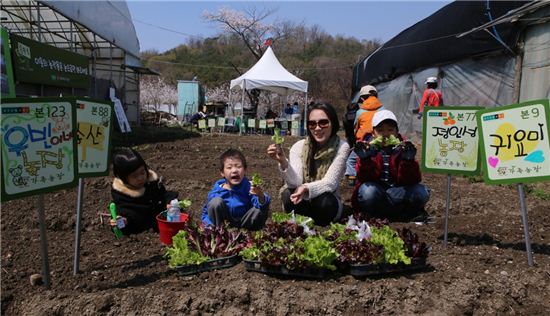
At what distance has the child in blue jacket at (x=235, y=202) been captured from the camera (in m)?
3.25

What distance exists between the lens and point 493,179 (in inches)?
117

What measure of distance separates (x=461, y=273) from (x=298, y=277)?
3.49ft

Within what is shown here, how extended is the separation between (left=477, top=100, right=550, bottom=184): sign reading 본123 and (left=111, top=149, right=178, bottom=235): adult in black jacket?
279cm

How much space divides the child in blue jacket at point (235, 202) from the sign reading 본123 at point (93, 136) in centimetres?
86

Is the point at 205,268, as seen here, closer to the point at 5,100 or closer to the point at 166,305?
the point at 166,305

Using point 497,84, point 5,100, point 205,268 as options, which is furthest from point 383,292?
point 497,84

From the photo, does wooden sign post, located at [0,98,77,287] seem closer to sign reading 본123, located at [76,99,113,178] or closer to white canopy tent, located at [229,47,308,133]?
sign reading 본123, located at [76,99,113,178]

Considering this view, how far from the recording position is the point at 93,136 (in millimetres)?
2918

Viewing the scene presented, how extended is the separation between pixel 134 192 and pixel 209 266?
1312mm

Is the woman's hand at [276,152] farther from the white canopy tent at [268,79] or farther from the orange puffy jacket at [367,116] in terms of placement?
the white canopy tent at [268,79]

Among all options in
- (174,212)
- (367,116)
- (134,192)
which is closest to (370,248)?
(174,212)

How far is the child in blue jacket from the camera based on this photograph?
10.7ft

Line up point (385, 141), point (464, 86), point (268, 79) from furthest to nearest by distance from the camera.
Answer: point (268, 79) < point (464, 86) < point (385, 141)

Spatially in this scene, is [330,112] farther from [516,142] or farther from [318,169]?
[516,142]
